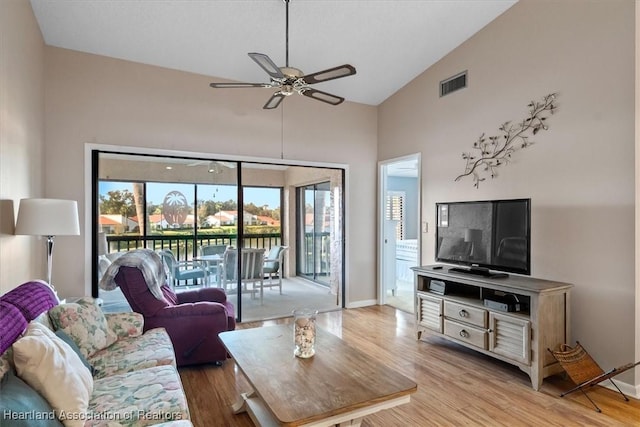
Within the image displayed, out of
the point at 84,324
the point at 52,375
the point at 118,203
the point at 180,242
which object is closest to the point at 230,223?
the point at 180,242

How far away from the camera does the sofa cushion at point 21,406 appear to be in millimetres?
1139

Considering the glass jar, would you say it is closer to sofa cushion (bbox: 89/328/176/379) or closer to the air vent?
sofa cushion (bbox: 89/328/176/379)

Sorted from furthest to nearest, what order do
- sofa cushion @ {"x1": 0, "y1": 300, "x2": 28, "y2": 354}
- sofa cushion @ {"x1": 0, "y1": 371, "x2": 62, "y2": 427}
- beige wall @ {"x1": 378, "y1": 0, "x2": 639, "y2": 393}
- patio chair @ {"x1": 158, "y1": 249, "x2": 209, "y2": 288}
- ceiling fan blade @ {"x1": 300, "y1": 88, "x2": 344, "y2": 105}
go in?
patio chair @ {"x1": 158, "y1": 249, "x2": 209, "y2": 288} < ceiling fan blade @ {"x1": 300, "y1": 88, "x2": 344, "y2": 105} < beige wall @ {"x1": 378, "y1": 0, "x2": 639, "y2": 393} < sofa cushion @ {"x1": 0, "y1": 300, "x2": 28, "y2": 354} < sofa cushion @ {"x1": 0, "y1": 371, "x2": 62, "y2": 427}

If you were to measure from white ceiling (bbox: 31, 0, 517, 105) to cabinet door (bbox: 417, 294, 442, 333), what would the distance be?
2892 millimetres

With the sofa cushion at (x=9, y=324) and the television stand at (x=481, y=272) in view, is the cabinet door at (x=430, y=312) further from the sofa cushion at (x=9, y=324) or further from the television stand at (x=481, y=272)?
the sofa cushion at (x=9, y=324)

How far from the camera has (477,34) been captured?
397cm

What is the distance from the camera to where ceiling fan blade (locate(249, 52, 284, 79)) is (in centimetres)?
234

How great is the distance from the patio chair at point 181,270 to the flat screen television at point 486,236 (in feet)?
9.60

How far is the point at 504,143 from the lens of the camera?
3.69 meters

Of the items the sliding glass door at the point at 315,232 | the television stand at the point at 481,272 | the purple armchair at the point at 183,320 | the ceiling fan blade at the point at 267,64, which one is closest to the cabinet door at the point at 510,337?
the television stand at the point at 481,272

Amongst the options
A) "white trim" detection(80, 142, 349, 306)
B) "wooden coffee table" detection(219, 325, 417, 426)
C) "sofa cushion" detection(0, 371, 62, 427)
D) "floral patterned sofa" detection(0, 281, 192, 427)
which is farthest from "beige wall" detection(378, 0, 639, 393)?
"sofa cushion" detection(0, 371, 62, 427)

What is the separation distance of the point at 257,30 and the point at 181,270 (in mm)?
2944

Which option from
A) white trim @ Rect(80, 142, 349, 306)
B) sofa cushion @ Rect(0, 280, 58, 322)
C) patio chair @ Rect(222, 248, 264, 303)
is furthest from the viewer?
patio chair @ Rect(222, 248, 264, 303)

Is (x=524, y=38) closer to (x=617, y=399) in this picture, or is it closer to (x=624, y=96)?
(x=624, y=96)
